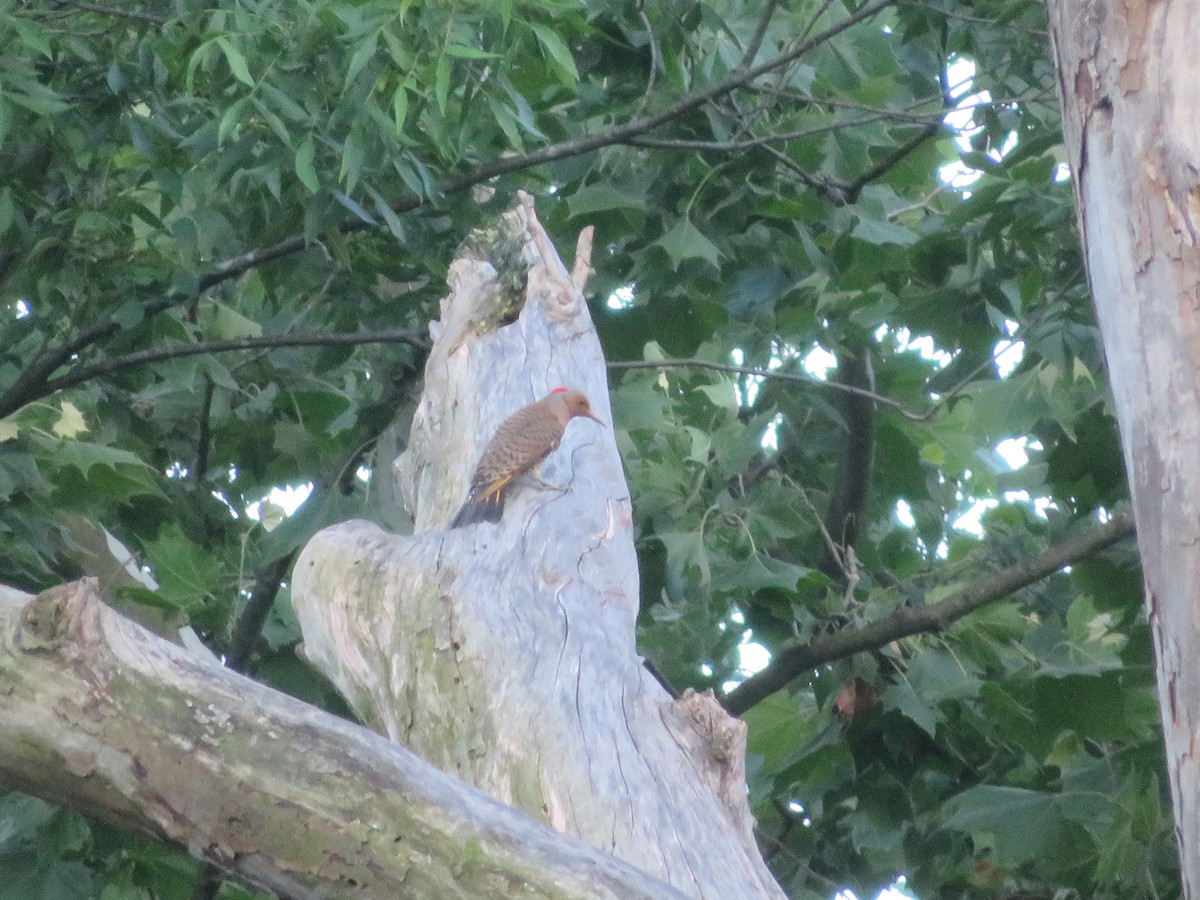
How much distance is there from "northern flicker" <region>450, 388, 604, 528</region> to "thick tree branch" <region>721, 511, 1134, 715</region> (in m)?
1.42

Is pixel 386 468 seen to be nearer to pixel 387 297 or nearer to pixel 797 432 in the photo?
pixel 387 297

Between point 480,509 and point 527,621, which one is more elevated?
point 480,509

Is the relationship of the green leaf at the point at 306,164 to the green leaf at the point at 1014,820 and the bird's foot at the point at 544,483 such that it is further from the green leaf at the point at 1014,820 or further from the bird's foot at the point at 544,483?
the green leaf at the point at 1014,820

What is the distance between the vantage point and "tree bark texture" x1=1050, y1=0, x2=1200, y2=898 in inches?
74.9

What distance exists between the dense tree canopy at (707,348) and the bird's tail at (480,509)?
968 mm

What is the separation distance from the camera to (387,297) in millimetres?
5895

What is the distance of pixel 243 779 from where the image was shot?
1.81 metres

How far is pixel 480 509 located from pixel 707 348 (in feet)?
9.33

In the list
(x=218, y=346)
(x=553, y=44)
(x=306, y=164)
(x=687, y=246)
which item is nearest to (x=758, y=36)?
(x=687, y=246)

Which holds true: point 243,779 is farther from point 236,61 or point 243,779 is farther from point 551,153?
point 551,153

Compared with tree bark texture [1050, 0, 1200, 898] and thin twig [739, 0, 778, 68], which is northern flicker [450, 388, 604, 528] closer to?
thin twig [739, 0, 778, 68]

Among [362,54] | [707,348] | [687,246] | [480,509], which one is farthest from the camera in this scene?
[707,348]

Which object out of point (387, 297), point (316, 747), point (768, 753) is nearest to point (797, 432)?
point (768, 753)

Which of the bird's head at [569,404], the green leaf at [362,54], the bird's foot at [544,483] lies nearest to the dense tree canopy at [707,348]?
the green leaf at [362,54]
